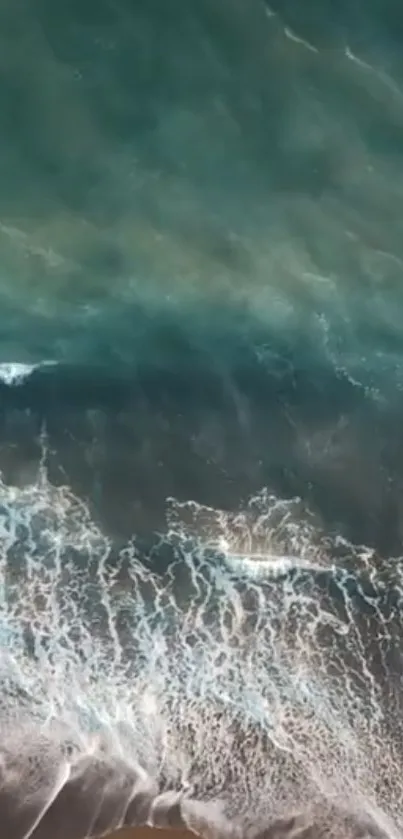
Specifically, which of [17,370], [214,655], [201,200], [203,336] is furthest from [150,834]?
[201,200]

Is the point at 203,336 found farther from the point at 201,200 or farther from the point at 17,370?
the point at 17,370

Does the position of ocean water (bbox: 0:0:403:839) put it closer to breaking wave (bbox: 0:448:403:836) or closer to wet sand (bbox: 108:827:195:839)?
breaking wave (bbox: 0:448:403:836)

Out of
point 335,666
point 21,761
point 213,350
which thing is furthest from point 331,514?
point 21,761

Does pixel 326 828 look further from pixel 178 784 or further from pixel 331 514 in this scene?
pixel 331 514

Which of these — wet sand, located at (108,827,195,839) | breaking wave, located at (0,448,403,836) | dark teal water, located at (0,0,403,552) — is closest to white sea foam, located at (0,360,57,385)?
dark teal water, located at (0,0,403,552)

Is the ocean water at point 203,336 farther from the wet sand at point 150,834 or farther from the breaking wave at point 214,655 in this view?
the wet sand at point 150,834

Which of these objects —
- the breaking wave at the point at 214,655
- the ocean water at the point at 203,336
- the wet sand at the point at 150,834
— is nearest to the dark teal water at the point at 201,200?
the ocean water at the point at 203,336

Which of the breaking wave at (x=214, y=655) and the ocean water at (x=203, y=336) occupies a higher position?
the ocean water at (x=203, y=336)

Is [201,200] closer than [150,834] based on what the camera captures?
No
